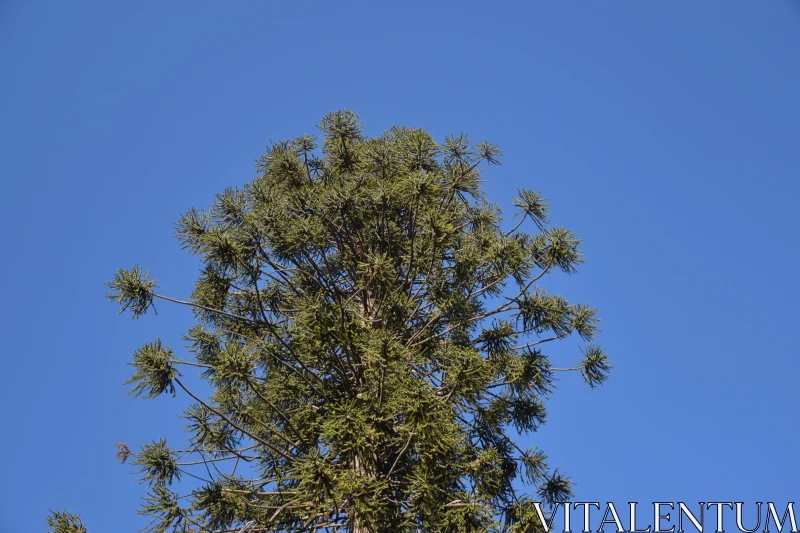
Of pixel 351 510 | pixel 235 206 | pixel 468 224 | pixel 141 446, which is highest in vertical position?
pixel 468 224

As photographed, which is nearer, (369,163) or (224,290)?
(224,290)

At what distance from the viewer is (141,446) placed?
11.9 m

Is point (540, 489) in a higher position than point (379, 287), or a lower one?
lower

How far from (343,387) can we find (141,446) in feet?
9.33

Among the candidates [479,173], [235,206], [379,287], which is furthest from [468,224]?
[235,206]

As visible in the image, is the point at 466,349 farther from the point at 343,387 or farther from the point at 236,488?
the point at 236,488

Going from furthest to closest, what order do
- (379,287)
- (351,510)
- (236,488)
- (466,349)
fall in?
1. (379,287)
2. (466,349)
3. (236,488)
4. (351,510)

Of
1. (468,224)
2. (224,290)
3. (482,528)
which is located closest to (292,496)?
(482,528)

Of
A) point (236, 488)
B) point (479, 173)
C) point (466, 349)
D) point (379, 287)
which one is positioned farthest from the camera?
point (479, 173)

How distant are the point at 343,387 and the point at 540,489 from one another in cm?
338

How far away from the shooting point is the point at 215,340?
47.8ft

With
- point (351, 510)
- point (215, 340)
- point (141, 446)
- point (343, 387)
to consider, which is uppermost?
point (215, 340)

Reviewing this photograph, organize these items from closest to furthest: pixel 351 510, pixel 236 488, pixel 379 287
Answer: pixel 351 510 < pixel 236 488 < pixel 379 287

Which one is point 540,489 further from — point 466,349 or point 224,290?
point 224,290
